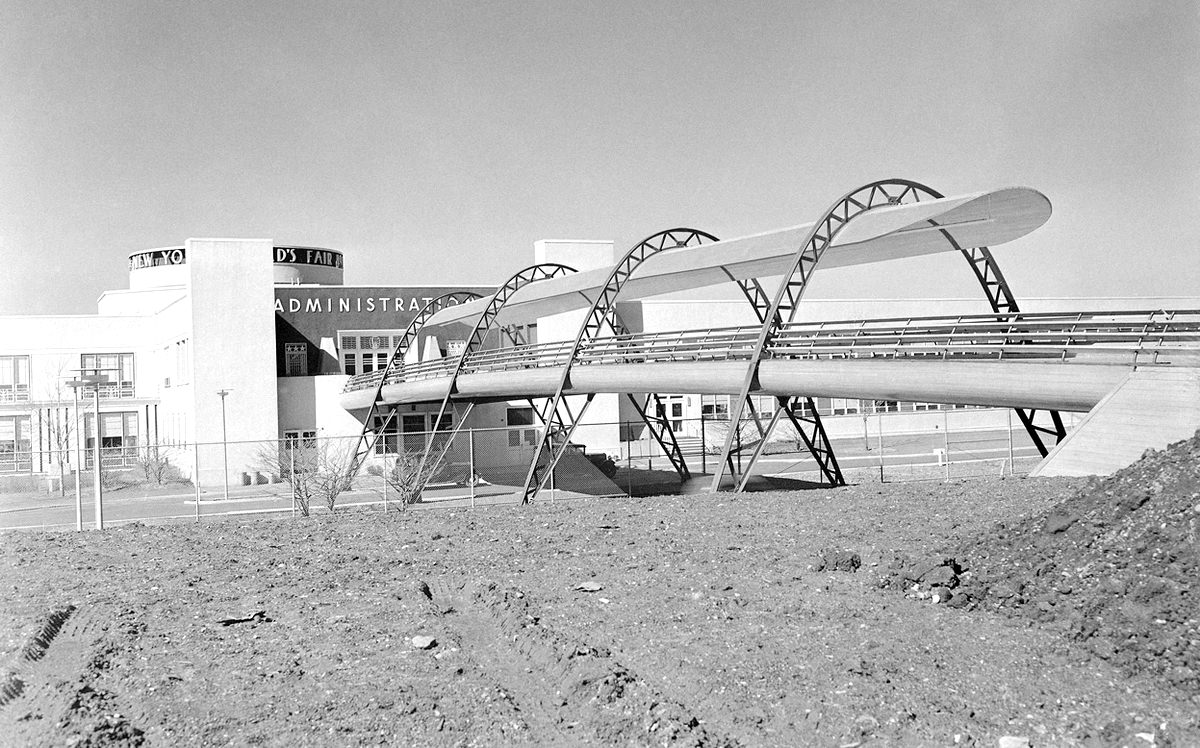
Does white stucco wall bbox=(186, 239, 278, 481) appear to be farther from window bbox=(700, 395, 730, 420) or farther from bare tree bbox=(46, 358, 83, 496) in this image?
window bbox=(700, 395, 730, 420)

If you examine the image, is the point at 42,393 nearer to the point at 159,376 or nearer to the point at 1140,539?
the point at 159,376

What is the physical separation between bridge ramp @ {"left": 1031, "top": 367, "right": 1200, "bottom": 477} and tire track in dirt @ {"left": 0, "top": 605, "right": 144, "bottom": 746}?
12334 millimetres

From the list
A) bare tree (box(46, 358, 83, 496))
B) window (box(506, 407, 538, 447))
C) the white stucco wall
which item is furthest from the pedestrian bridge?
bare tree (box(46, 358, 83, 496))

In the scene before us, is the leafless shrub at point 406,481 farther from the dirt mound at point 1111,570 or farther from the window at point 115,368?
the window at point 115,368

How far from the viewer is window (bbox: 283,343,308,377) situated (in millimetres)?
48500

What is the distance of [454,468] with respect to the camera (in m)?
42.4

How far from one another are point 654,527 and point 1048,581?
672 centimetres

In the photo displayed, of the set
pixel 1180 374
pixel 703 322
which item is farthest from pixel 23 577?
pixel 703 322

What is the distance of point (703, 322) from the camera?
2158 inches

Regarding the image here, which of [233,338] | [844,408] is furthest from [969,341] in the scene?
[233,338]

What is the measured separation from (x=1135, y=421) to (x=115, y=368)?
53596mm

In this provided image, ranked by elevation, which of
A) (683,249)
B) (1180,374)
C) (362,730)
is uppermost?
(683,249)

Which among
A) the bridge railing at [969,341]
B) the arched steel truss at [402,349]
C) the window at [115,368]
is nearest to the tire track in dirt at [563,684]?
the bridge railing at [969,341]

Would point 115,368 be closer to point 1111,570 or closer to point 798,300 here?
point 798,300
